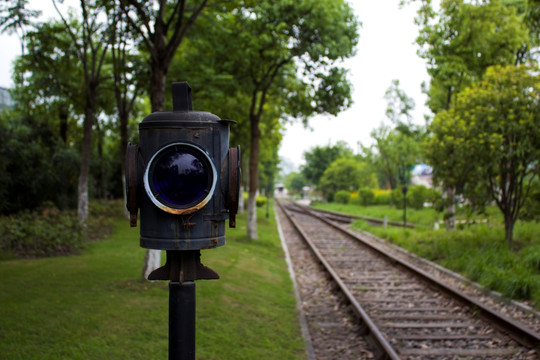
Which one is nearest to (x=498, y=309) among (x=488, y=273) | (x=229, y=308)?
(x=488, y=273)

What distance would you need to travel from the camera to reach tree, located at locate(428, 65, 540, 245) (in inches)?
460

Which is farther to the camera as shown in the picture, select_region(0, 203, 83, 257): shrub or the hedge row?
the hedge row

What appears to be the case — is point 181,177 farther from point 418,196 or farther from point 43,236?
point 418,196

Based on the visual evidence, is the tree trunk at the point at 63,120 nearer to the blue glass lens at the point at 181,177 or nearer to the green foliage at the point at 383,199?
the blue glass lens at the point at 181,177

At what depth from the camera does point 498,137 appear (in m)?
11.6

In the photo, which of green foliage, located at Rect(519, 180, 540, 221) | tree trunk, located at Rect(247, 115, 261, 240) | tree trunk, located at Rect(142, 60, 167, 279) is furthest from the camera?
tree trunk, located at Rect(247, 115, 261, 240)

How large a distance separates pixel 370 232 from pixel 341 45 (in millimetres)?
9734

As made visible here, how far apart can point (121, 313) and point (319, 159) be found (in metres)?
72.7

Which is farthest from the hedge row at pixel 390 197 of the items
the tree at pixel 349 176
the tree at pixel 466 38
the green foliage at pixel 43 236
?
the green foliage at pixel 43 236

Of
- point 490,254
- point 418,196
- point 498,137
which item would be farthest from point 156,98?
point 418,196

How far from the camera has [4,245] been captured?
10836 millimetres

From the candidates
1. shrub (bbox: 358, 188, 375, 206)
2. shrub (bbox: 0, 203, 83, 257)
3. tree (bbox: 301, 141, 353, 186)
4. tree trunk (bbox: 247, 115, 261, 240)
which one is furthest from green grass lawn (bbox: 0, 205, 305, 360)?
tree (bbox: 301, 141, 353, 186)

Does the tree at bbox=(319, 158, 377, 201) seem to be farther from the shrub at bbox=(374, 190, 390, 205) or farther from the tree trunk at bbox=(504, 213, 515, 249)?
the tree trunk at bbox=(504, 213, 515, 249)

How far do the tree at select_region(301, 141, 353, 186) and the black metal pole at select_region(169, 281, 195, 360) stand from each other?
75.6m
